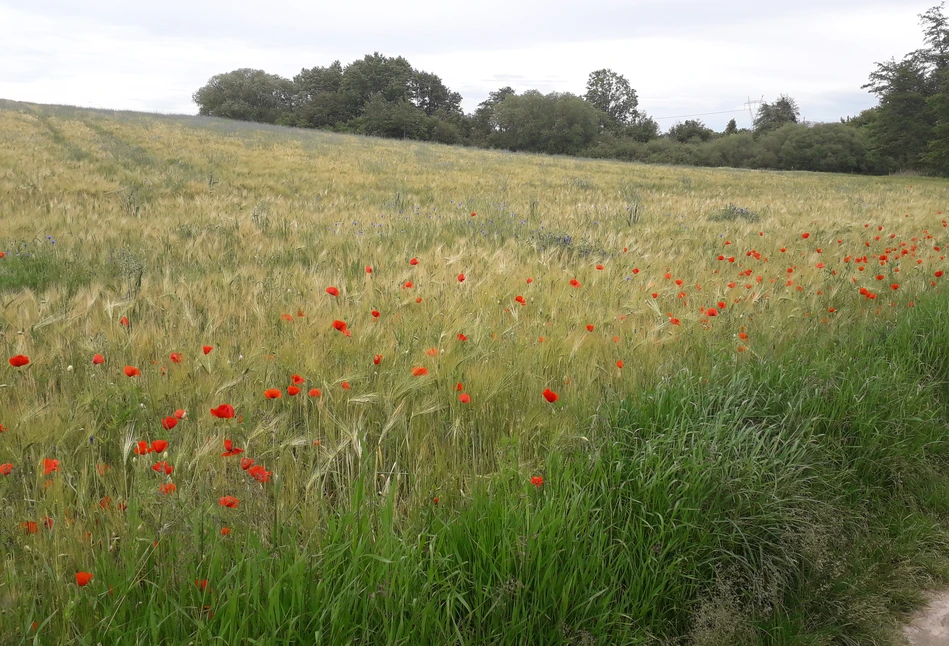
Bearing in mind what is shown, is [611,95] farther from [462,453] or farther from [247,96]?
[462,453]

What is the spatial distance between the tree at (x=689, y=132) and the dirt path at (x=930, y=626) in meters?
81.9

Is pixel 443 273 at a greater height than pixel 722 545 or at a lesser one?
greater

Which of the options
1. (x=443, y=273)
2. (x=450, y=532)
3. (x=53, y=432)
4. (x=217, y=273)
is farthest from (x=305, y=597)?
(x=217, y=273)

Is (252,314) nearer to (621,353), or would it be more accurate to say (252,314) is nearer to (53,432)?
(53,432)

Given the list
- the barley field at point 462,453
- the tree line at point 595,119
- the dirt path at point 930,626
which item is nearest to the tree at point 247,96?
the tree line at point 595,119

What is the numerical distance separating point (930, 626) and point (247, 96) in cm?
8971

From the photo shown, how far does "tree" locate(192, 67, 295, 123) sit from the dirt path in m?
79.4

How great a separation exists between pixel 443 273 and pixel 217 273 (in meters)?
1.65

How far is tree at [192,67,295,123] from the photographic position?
72.9 m

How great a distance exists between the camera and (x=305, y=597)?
1.37 m

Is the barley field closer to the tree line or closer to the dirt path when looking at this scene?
the dirt path

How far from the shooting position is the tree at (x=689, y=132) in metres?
76.9

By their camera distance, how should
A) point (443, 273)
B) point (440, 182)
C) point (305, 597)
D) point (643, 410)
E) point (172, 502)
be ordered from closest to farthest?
point (305, 597) < point (172, 502) < point (643, 410) < point (443, 273) < point (440, 182)

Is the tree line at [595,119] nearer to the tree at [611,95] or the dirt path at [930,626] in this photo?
the tree at [611,95]
